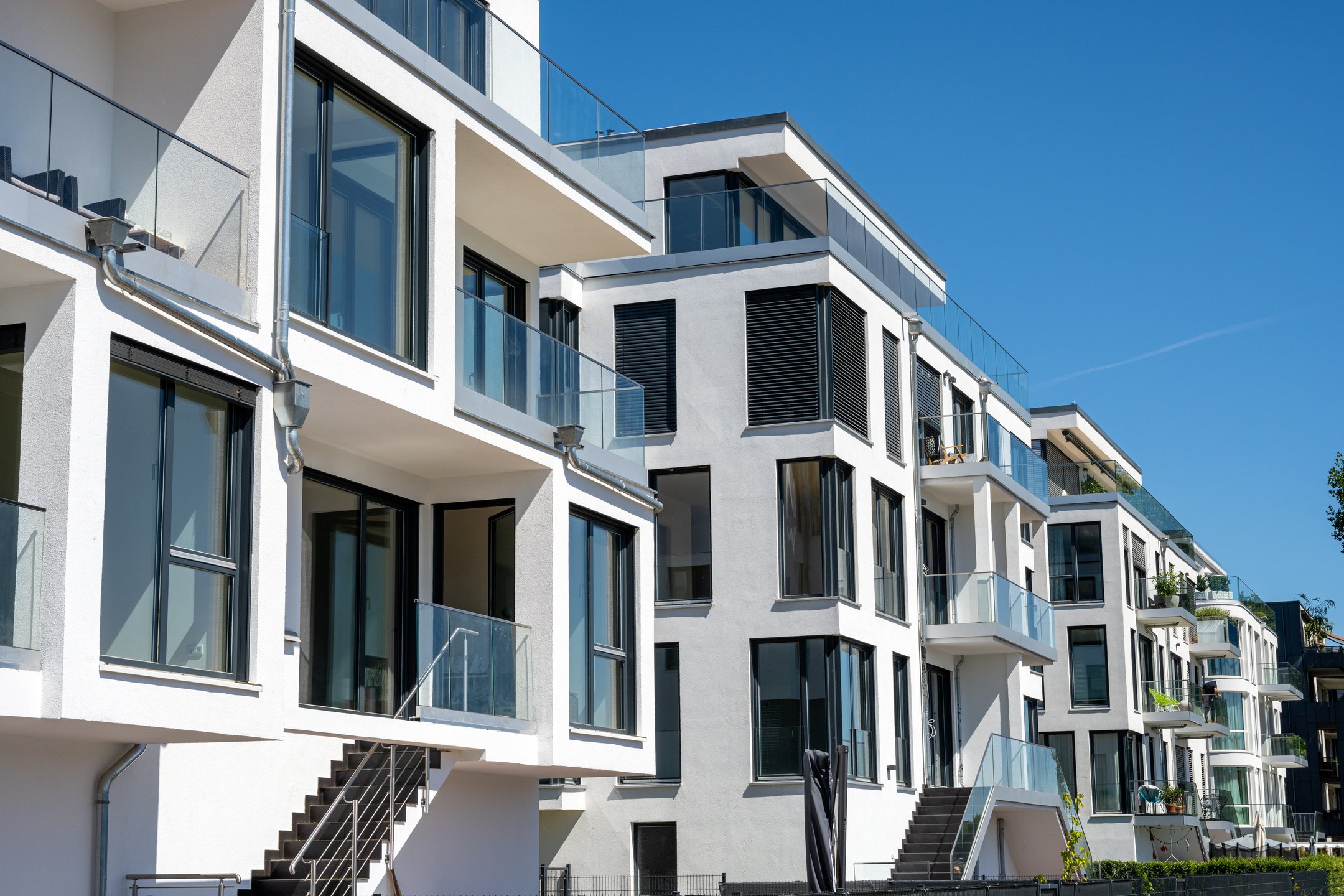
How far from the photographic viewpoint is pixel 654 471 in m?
29.1

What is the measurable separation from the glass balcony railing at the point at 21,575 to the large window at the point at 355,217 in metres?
3.90

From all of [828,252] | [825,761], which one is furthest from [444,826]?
[828,252]

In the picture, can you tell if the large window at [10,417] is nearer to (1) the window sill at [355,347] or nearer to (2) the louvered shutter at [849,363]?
(1) the window sill at [355,347]

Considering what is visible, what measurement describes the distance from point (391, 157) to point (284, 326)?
3.16m

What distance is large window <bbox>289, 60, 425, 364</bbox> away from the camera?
14797 mm

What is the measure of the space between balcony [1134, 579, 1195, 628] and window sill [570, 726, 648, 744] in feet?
111

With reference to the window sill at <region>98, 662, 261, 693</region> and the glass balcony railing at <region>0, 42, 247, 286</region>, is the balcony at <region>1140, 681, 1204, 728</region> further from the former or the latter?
the glass balcony railing at <region>0, 42, 247, 286</region>

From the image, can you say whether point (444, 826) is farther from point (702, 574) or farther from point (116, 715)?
point (702, 574)

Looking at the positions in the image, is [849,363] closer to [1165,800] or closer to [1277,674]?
[1165,800]

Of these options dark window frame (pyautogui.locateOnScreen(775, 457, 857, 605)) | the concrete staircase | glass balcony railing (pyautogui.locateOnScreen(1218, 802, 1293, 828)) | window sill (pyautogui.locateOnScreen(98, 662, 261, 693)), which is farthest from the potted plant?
window sill (pyautogui.locateOnScreen(98, 662, 261, 693))

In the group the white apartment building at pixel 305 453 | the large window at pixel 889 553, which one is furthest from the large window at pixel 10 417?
the large window at pixel 889 553

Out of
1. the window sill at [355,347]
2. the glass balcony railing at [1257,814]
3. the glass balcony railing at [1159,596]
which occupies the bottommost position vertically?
the glass balcony railing at [1257,814]

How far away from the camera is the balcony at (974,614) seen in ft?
107

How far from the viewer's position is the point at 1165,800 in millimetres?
47750
